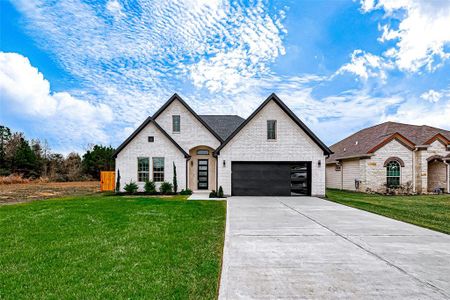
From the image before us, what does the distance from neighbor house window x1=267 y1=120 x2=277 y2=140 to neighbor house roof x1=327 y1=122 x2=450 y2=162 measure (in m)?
8.34

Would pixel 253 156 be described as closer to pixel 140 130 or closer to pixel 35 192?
pixel 140 130

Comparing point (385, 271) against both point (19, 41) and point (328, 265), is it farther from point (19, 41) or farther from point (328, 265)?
point (19, 41)

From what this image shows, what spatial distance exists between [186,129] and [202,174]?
140 inches

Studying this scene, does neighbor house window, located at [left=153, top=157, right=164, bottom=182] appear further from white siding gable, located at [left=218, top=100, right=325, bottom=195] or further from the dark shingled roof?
the dark shingled roof

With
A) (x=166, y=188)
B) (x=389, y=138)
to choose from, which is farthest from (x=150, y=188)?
(x=389, y=138)

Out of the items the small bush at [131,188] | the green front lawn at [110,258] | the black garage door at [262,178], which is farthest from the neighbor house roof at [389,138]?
the green front lawn at [110,258]

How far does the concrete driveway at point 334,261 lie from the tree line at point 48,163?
35.1 metres

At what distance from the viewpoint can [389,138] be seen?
20531mm

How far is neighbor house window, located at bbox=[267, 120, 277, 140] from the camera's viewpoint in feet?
56.2

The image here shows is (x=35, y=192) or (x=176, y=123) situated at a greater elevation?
(x=176, y=123)

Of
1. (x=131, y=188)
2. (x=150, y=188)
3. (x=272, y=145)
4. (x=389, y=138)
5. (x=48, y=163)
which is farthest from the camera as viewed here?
(x=48, y=163)

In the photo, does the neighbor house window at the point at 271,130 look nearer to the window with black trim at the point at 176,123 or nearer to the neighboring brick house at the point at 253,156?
the neighboring brick house at the point at 253,156

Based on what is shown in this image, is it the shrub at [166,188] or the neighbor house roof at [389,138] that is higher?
the neighbor house roof at [389,138]

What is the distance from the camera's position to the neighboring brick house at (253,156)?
56.0 feet
